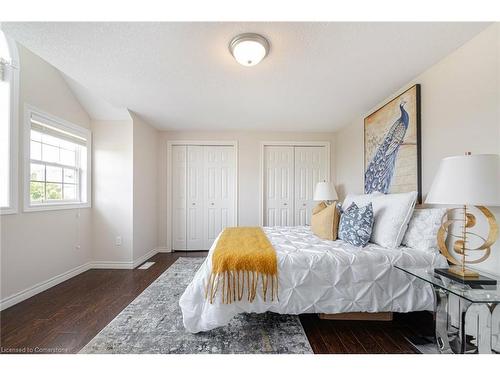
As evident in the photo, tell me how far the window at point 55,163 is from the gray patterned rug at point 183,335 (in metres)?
1.63

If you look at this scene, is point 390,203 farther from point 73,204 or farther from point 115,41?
point 73,204

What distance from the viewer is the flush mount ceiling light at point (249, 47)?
1482 mm

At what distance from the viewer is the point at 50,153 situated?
2.52 m

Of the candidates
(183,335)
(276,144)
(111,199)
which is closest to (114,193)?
(111,199)

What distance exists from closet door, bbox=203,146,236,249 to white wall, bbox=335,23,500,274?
9.09 ft

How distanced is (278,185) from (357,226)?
215 cm

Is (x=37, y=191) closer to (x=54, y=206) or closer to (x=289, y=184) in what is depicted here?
(x=54, y=206)

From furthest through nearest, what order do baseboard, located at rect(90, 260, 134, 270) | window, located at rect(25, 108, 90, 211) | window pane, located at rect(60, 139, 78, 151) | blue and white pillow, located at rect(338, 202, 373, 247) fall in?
baseboard, located at rect(90, 260, 134, 270)
window pane, located at rect(60, 139, 78, 151)
window, located at rect(25, 108, 90, 211)
blue and white pillow, located at rect(338, 202, 373, 247)

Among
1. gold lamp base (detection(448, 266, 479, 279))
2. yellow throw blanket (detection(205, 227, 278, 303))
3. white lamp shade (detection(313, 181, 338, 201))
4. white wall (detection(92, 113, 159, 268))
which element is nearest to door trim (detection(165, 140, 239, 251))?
white wall (detection(92, 113, 159, 268))

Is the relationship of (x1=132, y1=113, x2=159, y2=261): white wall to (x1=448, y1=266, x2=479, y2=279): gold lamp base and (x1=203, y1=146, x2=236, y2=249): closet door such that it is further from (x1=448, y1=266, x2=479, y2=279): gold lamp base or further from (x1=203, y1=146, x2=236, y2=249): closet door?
(x1=448, y1=266, x2=479, y2=279): gold lamp base

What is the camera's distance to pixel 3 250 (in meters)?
1.92

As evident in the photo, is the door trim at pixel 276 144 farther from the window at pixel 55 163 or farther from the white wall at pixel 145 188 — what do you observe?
the window at pixel 55 163

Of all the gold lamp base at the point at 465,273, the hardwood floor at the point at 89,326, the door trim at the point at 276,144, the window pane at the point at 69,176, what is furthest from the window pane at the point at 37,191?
the gold lamp base at the point at 465,273

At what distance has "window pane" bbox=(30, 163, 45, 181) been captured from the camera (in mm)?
2295
